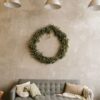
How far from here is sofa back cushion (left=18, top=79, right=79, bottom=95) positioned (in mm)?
5691

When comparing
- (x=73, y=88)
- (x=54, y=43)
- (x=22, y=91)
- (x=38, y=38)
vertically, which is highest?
(x=38, y=38)

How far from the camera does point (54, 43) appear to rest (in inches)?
238

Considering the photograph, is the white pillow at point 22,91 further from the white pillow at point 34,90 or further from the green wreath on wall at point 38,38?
the green wreath on wall at point 38,38

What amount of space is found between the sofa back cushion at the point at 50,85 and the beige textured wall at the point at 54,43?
252mm

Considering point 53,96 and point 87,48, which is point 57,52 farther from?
point 53,96

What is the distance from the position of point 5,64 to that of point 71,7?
2.28m

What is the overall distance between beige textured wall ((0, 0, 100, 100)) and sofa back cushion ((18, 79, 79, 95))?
25cm

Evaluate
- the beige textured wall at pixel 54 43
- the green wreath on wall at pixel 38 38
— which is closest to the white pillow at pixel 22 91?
the beige textured wall at pixel 54 43

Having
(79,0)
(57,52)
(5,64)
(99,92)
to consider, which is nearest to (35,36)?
(57,52)

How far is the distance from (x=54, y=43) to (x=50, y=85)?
1.09 meters

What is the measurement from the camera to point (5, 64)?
606 cm

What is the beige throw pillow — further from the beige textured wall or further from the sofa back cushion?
the beige textured wall

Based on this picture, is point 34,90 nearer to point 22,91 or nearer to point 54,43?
point 22,91

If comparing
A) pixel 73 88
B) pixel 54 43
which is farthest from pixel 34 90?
pixel 54 43
